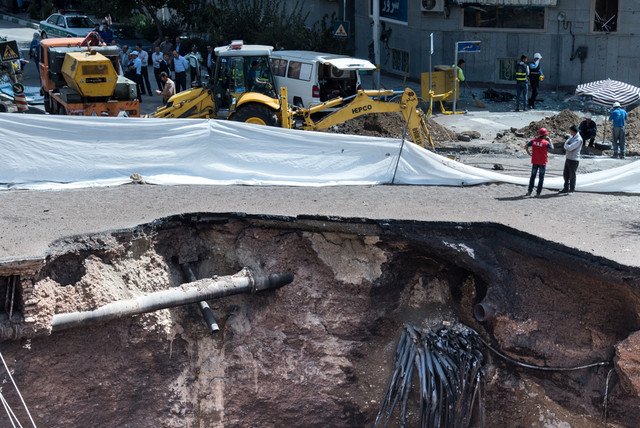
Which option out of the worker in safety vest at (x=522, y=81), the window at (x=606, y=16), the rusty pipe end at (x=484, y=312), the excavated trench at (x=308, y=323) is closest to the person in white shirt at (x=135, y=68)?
the worker in safety vest at (x=522, y=81)

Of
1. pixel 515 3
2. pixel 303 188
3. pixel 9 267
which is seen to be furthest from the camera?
pixel 515 3

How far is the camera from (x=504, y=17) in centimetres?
2342

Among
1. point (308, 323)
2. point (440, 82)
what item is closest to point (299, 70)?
point (440, 82)

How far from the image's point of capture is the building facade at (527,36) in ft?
72.1

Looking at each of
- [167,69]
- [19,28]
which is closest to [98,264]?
[167,69]

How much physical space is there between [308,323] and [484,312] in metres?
2.37

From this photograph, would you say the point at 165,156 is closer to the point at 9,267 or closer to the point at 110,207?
the point at 110,207

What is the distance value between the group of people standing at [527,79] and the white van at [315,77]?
5.34 metres

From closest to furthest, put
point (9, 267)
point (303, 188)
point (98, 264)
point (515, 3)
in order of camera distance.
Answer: point (9, 267) → point (98, 264) → point (303, 188) → point (515, 3)

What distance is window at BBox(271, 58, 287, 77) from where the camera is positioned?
1817cm

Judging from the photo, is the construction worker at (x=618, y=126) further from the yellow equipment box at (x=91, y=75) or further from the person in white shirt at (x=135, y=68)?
the person in white shirt at (x=135, y=68)

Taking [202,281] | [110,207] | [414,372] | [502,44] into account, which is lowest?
[414,372]

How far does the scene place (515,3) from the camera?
73.8 feet

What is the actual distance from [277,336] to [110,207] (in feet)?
9.64
